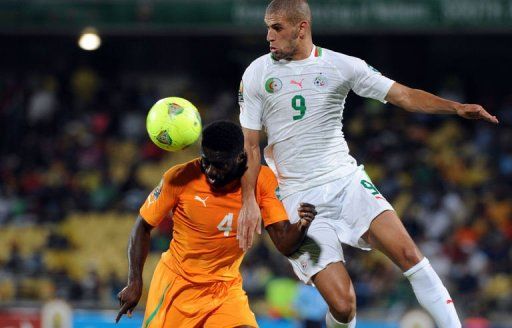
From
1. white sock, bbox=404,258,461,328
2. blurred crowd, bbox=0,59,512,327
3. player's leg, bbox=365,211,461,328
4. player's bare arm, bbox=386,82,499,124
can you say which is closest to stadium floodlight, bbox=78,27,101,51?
blurred crowd, bbox=0,59,512,327

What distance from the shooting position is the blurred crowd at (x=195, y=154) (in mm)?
13577

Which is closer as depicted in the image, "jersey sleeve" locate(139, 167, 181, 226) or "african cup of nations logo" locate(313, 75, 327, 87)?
"jersey sleeve" locate(139, 167, 181, 226)

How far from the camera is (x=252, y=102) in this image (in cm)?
641

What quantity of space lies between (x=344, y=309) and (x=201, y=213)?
1048 millimetres

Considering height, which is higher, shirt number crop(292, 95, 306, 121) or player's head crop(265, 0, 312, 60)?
player's head crop(265, 0, 312, 60)

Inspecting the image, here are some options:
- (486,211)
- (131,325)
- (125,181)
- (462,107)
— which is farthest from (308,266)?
(125,181)

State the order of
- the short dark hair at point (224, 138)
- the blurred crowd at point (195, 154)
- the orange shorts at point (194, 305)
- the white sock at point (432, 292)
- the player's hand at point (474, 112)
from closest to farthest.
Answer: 1. the player's hand at point (474, 112)
2. the short dark hair at point (224, 138)
3. the white sock at point (432, 292)
4. the orange shorts at point (194, 305)
5. the blurred crowd at point (195, 154)

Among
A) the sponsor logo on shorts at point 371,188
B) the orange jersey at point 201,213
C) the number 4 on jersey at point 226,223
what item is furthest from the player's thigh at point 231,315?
the sponsor logo on shorts at point 371,188

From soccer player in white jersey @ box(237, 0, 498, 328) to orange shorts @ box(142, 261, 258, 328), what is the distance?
1.61ft

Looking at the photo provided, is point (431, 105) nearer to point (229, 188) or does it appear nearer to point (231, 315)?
point (229, 188)

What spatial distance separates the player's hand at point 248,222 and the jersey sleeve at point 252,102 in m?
0.55

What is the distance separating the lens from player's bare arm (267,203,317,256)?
6.24 m

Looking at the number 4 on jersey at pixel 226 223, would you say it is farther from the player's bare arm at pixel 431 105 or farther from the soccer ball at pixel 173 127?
the player's bare arm at pixel 431 105

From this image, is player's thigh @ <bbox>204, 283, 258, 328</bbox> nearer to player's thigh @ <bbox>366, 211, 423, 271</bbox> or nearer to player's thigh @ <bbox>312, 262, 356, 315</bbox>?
player's thigh @ <bbox>312, 262, 356, 315</bbox>
